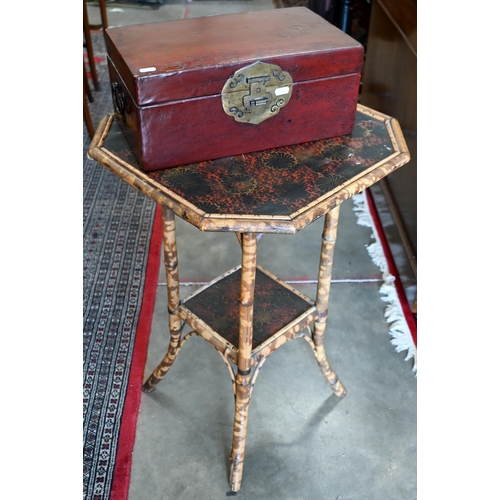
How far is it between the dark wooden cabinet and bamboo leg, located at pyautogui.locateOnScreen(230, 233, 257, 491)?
861 millimetres

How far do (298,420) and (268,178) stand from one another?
83 centimetres

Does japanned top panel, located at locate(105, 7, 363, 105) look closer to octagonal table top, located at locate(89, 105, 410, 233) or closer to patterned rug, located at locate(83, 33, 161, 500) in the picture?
octagonal table top, located at locate(89, 105, 410, 233)

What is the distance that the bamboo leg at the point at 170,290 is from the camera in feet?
4.78

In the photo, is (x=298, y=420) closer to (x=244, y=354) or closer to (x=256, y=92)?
(x=244, y=354)

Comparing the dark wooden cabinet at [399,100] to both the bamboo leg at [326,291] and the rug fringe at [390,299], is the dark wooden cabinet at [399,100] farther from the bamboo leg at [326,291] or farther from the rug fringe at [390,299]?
the bamboo leg at [326,291]

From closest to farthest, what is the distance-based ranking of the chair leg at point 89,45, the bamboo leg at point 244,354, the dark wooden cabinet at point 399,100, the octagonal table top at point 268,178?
the octagonal table top at point 268,178, the bamboo leg at point 244,354, the dark wooden cabinet at point 399,100, the chair leg at point 89,45

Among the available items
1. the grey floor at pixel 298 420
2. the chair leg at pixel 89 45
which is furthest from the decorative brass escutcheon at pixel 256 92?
the chair leg at pixel 89 45

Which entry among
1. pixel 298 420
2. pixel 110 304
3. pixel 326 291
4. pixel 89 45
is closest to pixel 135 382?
pixel 110 304

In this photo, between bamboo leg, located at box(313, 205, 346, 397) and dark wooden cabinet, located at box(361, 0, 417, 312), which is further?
dark wooden cabinet, located at box(361, 0, 417, 312)

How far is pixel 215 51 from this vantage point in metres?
1.18

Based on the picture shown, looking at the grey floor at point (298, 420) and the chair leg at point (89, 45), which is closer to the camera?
the grey floor at point (298, 420)

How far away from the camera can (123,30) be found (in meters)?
1.30

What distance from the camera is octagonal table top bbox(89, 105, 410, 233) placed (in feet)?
3.51

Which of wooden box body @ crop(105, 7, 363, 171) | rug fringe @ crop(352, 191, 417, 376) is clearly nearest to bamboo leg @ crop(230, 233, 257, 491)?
wooden box body @ crop(105, 7, 363, 171)
